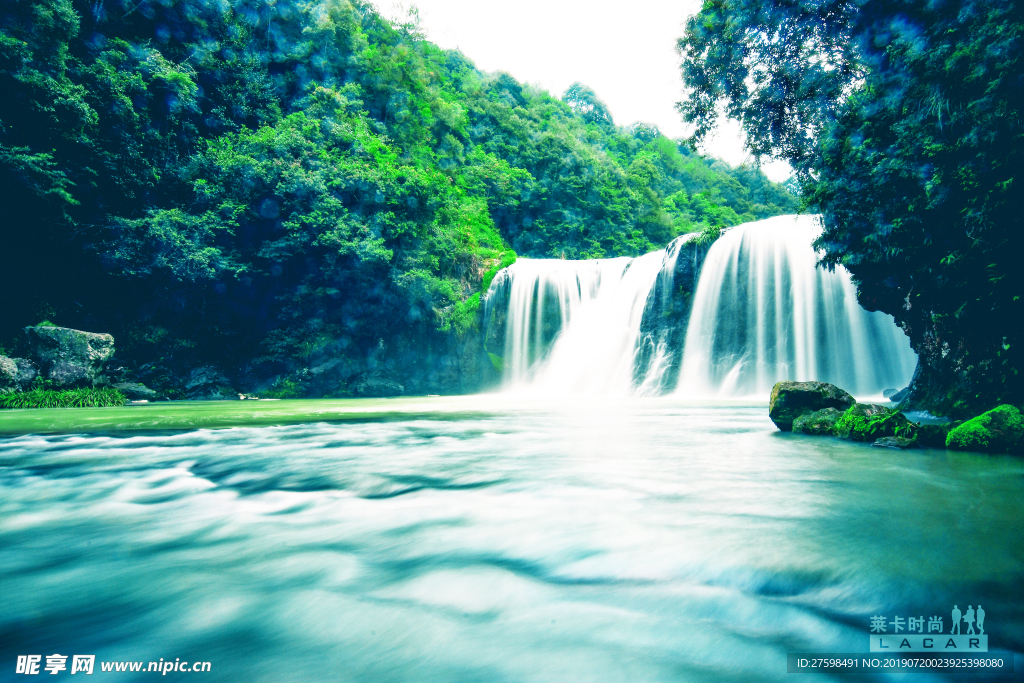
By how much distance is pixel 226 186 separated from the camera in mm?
16781

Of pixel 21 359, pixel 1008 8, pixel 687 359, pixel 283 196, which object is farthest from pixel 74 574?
pixel 283 196

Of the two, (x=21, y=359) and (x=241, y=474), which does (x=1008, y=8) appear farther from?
(x=21, y=359)

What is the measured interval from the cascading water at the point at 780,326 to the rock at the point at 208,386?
15.1 metres

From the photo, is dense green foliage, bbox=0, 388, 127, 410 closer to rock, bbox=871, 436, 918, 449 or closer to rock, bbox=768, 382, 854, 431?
rock, bbox=768, 382, 854, 431

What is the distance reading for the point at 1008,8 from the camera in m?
4.16

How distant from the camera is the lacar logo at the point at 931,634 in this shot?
122 centimetres

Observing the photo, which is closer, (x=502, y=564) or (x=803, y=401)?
(x=502, y=564)

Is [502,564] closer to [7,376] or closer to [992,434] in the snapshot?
[992,434]

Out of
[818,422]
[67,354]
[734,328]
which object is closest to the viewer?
[818,422]

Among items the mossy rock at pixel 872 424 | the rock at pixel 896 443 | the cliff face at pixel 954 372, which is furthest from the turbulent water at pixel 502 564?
the cliff face at pixel 954 372

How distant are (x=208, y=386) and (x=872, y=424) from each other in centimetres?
1824

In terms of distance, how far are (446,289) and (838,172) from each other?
13145 mm

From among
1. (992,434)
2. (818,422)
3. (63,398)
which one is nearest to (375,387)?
(63,398)

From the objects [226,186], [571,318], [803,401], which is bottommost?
[803,401]
